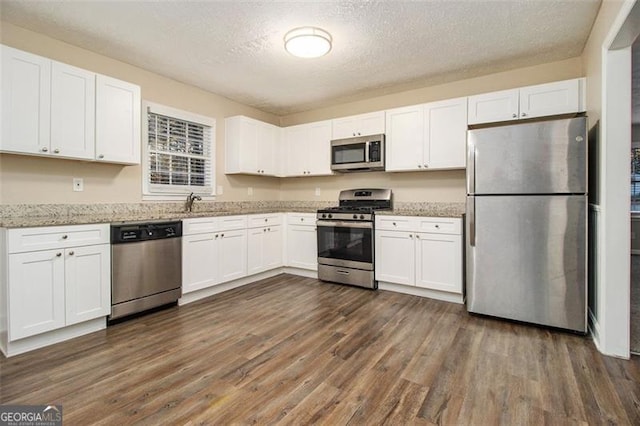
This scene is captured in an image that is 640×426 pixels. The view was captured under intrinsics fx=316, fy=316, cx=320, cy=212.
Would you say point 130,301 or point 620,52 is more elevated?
point 620,52

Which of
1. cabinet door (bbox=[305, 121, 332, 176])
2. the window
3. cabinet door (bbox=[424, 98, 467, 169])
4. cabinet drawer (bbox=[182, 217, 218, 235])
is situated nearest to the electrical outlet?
the window

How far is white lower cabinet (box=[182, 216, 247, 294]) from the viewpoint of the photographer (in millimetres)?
3269

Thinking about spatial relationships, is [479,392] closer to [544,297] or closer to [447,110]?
[544,297]

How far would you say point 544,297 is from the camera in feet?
8.55

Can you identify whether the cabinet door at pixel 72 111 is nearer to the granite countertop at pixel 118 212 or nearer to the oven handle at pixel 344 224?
the granite countertop at pixel 118 212

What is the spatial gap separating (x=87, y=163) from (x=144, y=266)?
3.74ft

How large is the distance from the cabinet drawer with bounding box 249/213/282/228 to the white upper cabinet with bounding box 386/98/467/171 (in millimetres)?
1659

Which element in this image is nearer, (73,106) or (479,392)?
(479,392)

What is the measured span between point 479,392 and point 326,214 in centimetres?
266

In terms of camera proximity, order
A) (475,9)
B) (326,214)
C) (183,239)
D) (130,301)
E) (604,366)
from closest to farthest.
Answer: (604,366) → (475,9) → (130,301) → (183,239) → (326,214)

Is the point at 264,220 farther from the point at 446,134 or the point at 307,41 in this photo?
the point at 446,134

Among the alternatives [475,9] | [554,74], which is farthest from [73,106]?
[554,74]

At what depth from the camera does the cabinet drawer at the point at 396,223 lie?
3535 millimetres

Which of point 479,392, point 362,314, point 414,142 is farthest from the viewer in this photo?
point 414,142
